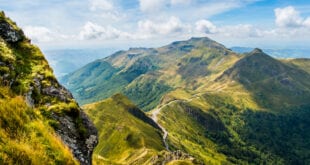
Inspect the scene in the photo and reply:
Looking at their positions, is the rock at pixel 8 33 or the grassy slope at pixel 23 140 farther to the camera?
the rock at pixel 8 33

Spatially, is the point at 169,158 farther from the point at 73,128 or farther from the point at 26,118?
the point at 26,118

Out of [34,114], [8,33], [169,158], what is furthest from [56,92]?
[169,158]

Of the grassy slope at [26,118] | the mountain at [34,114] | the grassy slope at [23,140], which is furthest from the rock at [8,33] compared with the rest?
the grassy slope at [23,140]

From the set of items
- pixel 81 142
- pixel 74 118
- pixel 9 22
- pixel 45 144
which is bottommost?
pixel 81 142

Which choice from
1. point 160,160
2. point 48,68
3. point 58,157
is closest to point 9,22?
point 48,68

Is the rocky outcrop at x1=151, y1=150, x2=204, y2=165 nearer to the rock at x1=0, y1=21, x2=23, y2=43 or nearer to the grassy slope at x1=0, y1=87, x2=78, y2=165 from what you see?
the rock at x1=0, y1=21, x2=23, y2=43

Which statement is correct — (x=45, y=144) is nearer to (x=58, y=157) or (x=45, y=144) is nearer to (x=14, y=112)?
(x=58, y=157)

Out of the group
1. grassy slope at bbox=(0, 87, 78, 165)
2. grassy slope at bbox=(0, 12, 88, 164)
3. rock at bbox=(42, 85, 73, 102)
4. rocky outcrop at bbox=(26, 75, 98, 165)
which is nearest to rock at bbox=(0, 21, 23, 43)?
grassy slope at bbox=(0, 12, 88, 164)

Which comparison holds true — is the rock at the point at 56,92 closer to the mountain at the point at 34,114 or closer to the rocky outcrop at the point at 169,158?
the mountain at the point at 34,114
